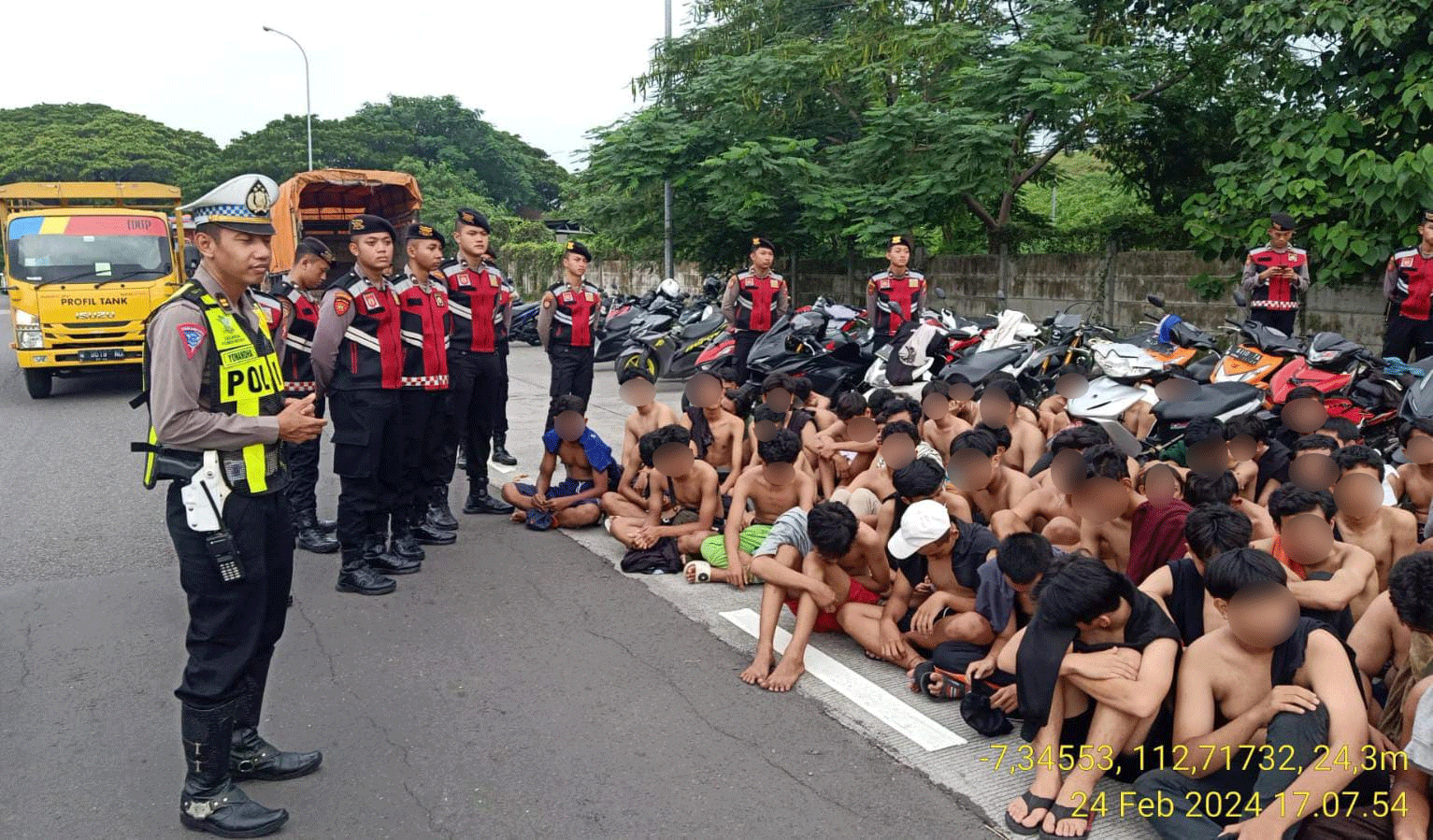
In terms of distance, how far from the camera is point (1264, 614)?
3.16 metres

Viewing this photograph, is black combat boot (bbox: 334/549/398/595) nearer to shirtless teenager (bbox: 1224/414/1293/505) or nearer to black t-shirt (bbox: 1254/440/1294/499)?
shirtless teenager (bbox: 1224/414/1293/505)

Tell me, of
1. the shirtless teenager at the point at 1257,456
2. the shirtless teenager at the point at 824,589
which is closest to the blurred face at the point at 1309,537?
the shirtless teenager at the point at 1257,456

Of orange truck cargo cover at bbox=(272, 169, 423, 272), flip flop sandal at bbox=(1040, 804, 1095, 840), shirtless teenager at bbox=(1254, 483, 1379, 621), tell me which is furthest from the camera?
orange truck cargo cover at bbox=(272, 169, 423, 272)

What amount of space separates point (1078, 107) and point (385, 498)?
9718 mm

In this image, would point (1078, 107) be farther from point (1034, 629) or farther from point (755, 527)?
point (1034, 629)

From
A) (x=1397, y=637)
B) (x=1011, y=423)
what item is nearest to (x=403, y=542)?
(x=1011, y=423)

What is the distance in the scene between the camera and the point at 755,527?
6.08 metres

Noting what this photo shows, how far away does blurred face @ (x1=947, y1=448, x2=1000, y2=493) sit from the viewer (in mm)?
5234

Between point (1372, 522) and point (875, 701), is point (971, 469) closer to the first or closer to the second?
point (875, 701)

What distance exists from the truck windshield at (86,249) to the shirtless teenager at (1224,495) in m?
13.0

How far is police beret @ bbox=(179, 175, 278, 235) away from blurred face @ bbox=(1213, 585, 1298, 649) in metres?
3.29

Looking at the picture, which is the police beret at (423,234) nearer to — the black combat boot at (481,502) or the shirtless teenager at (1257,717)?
the black combat boot at (481,502)

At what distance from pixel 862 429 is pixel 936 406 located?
494 mm

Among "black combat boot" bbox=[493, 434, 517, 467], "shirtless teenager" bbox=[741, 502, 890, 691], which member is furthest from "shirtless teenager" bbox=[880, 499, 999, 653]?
"black combat boot" bbox=[493, 434, 517, 467]
